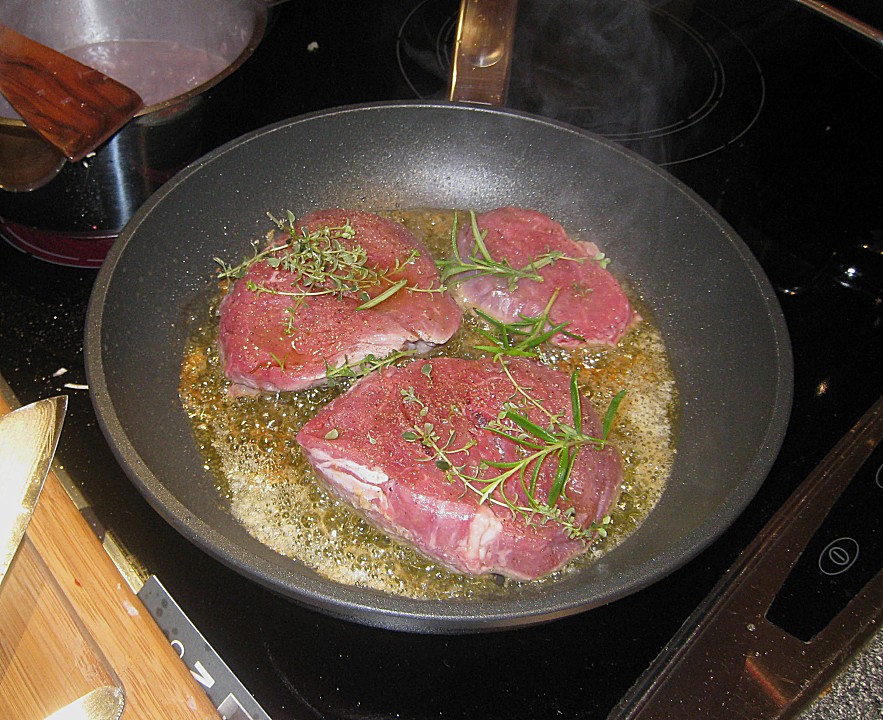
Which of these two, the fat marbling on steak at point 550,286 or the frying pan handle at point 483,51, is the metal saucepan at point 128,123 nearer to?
the frying pan handle at point 483,51

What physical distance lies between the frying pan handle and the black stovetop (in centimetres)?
31

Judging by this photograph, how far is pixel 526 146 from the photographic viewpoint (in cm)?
185

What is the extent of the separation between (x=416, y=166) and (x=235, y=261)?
50 centimetres

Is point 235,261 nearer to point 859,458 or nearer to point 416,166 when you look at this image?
point 416,166

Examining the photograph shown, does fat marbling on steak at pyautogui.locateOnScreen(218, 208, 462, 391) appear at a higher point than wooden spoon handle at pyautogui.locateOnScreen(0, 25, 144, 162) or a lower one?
lower

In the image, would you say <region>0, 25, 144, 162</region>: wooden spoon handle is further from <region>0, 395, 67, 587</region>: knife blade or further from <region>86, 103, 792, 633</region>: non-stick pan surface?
<region>0, 395, 67, 587</region>: knife blade

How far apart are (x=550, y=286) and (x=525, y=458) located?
19.5 inches

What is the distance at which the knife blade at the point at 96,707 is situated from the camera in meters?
1.04

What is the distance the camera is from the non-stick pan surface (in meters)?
1.16

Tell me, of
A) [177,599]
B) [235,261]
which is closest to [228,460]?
[177,599]

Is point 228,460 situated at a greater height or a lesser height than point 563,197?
lesser

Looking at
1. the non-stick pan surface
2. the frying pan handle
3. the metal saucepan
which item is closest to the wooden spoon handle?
the metal saucepan

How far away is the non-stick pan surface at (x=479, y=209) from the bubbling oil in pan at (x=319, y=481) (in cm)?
3

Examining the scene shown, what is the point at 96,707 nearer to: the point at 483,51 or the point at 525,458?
the point at 525,458
